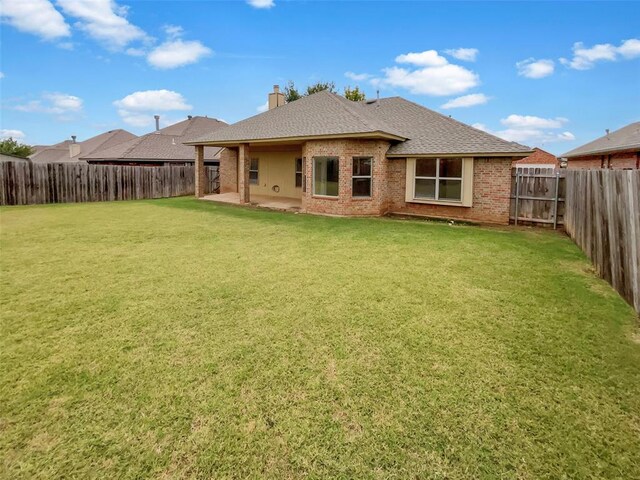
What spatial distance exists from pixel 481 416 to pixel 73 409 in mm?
3384

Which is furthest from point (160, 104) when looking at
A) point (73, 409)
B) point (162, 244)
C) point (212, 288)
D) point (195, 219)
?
point (73, 409)

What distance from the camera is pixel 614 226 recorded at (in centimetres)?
607

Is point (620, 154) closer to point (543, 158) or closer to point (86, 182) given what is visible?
point (543, 158)

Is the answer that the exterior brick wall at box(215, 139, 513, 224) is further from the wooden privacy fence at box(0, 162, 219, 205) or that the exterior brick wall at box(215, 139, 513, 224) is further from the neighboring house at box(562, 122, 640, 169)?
the wooden privacy fence at box(0, 162, 219, 205)

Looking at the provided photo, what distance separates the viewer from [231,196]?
20.5 meters

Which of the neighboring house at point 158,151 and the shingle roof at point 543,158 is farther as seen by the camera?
the shingle roof at point 543,158

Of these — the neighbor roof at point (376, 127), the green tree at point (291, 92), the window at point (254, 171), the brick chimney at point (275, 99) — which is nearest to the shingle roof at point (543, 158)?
the green tree at point (291, 92)

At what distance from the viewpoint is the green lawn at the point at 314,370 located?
258cm

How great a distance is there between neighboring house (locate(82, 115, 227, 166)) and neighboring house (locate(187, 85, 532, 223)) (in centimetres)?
1152

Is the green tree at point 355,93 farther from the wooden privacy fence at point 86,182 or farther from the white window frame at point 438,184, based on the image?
the white window frame at point 438,184

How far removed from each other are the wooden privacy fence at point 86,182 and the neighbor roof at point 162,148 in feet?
16.1

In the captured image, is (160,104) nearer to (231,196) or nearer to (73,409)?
(231,196)

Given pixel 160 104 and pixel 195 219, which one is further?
pixel 160 104

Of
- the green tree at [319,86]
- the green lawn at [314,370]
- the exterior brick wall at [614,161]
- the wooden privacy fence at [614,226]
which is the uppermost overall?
the green tree at [319,86]
